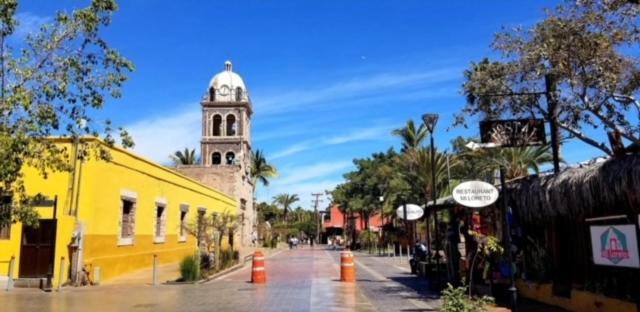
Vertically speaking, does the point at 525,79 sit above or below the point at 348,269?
above

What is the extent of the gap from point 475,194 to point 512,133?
2855 mm

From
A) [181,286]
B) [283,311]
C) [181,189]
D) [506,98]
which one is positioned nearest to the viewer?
[283,311]

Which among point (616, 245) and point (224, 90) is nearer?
point (616, 245)

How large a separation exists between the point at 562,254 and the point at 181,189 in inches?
899

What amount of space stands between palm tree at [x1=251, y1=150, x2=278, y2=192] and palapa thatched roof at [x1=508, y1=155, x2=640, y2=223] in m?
57.8

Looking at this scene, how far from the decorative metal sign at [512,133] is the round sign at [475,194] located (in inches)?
91.0

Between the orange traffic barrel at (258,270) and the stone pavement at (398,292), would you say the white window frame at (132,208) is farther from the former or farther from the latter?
the stone pavement at (398,292)

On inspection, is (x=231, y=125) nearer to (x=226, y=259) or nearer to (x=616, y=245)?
(x=226, y=259)

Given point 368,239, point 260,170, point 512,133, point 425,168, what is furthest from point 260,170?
point 512,133

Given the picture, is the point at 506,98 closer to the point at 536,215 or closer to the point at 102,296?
the point at 536,215

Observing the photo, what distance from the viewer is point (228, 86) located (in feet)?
197

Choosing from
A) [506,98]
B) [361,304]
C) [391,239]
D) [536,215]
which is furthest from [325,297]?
[391,239]

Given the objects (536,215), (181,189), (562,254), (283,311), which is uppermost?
(181,189)

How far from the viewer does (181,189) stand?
31484mm
